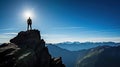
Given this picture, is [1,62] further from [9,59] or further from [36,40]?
[36,40]

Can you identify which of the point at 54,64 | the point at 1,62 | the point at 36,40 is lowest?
the point at 54,64

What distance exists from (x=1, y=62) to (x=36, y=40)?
27.2 metres

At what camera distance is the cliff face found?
2096 inches

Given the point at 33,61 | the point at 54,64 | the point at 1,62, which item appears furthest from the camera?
the point at 54,64

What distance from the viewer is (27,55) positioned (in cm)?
5756

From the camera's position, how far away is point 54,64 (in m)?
86.4

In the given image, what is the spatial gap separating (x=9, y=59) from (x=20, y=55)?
5142mm

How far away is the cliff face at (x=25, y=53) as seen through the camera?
175ft

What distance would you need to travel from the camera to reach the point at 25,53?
59.9m

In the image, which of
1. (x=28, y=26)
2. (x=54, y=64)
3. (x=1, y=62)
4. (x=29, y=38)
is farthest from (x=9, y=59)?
(x=54, y=64)

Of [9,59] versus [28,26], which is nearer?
[9,59]

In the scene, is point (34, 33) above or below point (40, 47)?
above

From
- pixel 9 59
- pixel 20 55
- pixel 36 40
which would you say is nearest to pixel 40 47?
pixel 36 40

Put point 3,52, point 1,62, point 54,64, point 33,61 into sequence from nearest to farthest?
point 1,62
point 3,52
point 33,61
point 54,64
